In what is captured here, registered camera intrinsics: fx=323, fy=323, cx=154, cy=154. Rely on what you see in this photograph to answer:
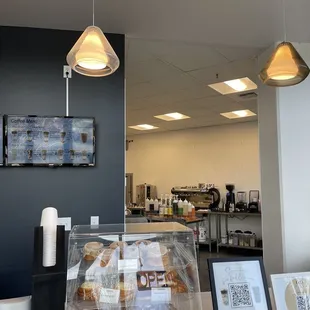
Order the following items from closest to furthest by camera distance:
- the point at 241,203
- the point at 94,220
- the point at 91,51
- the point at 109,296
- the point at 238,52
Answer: the point at 109,296, the point at 91,51, the point at 94,220, the point at 238,52, the point at 241,203

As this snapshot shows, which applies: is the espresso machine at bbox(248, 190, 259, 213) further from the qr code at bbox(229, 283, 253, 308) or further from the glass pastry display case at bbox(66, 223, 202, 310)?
the qr code at bbox(229, 283, 253, 308)

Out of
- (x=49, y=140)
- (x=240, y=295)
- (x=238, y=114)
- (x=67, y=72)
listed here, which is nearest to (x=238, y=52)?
(x=67, y=72)

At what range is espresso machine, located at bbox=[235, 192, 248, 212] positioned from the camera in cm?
725

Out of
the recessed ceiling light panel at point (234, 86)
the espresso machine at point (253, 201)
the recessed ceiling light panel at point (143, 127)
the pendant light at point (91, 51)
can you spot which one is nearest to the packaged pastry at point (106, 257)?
the pendant light at point (91, 51)

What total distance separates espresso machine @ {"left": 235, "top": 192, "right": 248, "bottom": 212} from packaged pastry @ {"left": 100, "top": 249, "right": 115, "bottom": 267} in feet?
20.4

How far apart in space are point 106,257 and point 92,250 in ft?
0.25

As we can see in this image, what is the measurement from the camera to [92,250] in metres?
1.45

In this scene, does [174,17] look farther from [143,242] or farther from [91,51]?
[143,242]

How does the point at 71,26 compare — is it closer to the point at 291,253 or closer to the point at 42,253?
the point at 42,253

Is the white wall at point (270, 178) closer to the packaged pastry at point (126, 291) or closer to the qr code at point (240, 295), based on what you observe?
the qr code at point (240, 295)

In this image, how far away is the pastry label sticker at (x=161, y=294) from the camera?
1322 millimetres

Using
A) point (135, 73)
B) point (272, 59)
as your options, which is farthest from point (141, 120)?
point (272, 59)

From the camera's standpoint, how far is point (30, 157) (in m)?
2.72

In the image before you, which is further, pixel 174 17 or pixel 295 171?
pixel 295 171
